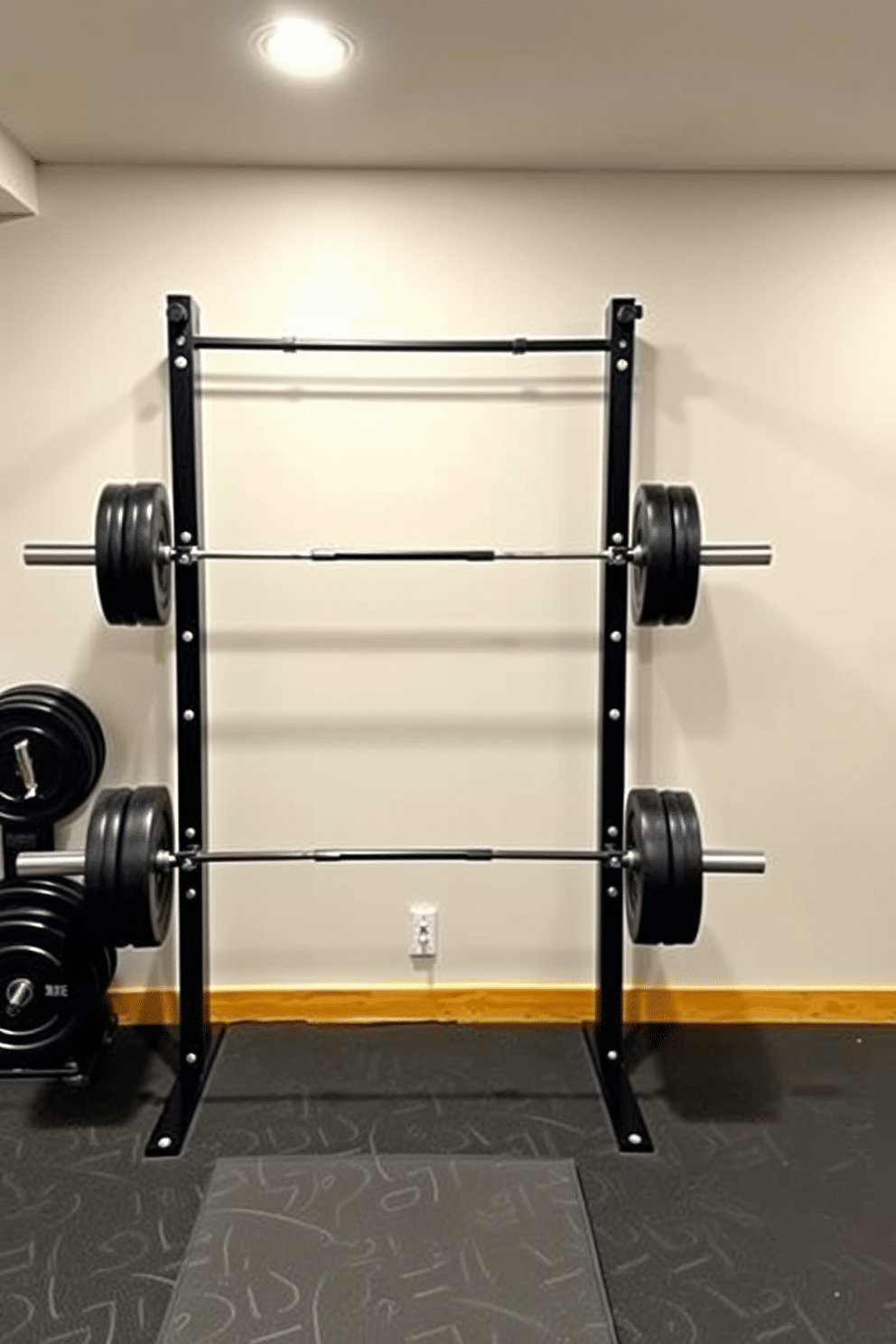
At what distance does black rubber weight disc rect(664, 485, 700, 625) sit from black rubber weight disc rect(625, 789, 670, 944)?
0.42m

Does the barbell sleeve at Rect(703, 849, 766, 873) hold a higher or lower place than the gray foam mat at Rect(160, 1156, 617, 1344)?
higher

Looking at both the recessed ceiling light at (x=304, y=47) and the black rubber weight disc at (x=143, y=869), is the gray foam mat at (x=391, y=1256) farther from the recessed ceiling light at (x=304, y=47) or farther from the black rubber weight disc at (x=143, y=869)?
the recessed ceiling light at (x=304, y=47)

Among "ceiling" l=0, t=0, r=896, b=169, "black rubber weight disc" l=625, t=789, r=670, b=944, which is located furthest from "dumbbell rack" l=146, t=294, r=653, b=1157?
"ceiling" l=0, t=0, r=896, b=169

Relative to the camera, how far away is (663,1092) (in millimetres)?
2404

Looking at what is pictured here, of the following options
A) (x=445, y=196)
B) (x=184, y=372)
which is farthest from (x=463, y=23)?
(x=184, y=372)

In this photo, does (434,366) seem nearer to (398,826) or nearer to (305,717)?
(305,717)

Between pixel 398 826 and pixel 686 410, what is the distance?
1.30 m

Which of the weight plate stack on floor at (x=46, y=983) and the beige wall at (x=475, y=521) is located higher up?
the beige wall at (x=475, y=521)

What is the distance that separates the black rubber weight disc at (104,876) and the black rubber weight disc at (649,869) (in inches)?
42.5

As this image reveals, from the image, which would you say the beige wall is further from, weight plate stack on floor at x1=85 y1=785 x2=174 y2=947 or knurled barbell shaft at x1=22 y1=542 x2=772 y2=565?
weight plate stack on floor at x1=85 y1=785 x2=174 y2=947

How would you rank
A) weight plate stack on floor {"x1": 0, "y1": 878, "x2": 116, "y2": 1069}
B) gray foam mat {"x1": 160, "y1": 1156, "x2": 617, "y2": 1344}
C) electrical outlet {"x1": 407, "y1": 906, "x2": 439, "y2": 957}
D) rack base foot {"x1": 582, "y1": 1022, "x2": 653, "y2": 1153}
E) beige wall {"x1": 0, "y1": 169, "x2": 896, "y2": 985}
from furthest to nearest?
electrical outlet {"x1": 407, "y1": 906, "x2": 439, "y2": 957} < beige wall {"x1": 0, "y1": 169, "x2": 896, "y2": 985} < weight plate stack on floor {"x1": 0, "y1": 878, "x2": 116, "y2": 1069} < rack base foot {"x1": 582, "y1": 1022, "x2": 653, "y2": 1153} < gray foam mat {"x1": 160, "y1": 1156, "x2": 617, "y2": 1344}

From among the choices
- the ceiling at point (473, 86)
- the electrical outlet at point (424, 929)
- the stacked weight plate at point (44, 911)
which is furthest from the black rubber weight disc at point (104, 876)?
the ceiling at point (473, 86)

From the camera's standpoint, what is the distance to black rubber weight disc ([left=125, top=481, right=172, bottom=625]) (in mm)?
2160

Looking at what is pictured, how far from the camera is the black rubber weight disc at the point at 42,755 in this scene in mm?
2469
